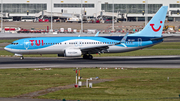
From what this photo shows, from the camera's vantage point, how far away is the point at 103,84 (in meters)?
29.1

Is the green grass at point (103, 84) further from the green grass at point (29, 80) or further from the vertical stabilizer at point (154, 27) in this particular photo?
the vertical stabilizer at point (154, 27)

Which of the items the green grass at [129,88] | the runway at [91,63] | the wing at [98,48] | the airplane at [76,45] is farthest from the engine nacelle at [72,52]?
the green grass at [129,88]

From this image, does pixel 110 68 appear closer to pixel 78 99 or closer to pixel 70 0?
pixel 78 99

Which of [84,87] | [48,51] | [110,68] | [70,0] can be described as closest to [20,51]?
[48,51]

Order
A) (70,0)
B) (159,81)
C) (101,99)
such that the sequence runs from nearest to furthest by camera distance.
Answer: (101,99), (159,81), (70,0)

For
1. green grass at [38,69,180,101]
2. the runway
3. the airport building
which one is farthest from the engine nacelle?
the airport building

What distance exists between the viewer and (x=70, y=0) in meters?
174

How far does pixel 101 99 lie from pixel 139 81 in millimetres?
8792

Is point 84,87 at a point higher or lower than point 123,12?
lower

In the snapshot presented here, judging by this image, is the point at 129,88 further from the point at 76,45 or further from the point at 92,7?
the point at 92,7

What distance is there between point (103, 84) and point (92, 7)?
5909 inches

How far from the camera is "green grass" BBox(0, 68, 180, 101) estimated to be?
24.3 meters

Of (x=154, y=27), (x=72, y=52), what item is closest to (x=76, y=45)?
(x=72, y=52)

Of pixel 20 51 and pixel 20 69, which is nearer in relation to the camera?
pixel 20 69
